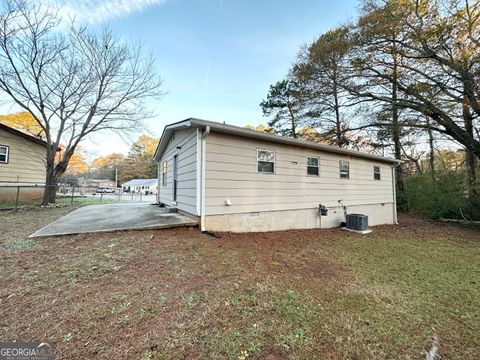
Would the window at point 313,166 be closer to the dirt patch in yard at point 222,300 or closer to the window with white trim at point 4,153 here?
the dirt patch in yard at point 222,300

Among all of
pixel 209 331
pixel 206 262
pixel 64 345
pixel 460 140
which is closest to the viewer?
pixel 64 345

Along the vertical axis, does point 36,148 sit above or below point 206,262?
above

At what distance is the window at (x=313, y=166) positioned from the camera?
7.62 m

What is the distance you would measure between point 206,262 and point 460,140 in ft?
42.1

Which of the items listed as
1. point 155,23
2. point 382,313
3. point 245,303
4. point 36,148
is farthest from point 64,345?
point 36,148

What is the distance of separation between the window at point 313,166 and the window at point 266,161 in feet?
5.38

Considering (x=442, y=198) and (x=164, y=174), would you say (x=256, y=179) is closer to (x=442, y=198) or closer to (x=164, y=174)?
(x=164, y=174)

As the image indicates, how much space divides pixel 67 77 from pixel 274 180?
1113cm

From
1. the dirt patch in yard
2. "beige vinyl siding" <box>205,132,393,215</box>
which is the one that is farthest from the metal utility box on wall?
the dirt patch in yard

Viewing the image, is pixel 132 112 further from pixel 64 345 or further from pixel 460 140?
pixel 460 140

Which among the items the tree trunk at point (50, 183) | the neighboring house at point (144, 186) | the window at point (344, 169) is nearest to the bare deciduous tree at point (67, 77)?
the tree trunk at point (50, 183)

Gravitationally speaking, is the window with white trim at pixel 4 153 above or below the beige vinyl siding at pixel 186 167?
above

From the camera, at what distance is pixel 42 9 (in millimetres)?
9484

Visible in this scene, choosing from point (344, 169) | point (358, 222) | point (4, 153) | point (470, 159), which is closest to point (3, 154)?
point (4, 153)
